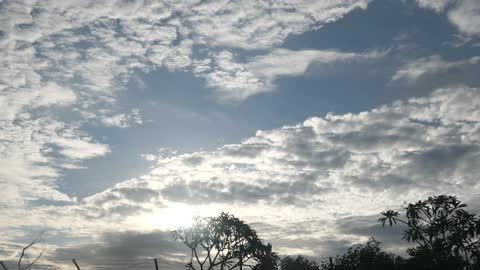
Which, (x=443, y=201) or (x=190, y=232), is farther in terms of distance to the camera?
(x=190, y=232)

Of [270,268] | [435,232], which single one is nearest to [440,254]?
[435,232]

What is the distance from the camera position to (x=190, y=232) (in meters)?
57.9

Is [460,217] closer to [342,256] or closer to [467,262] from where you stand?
[467,262]

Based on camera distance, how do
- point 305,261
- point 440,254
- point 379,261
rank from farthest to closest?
point 305,261 < point 379,261 < point 440,254

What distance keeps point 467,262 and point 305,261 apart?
43439mm

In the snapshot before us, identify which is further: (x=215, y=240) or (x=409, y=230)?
(x=215, y=240)

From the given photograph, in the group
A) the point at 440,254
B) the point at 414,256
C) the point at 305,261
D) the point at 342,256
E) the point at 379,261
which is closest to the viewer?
the point at 440,254

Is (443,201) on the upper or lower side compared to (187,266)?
upper

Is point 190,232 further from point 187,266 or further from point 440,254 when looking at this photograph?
point 440,254

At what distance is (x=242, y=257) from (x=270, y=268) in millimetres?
4023

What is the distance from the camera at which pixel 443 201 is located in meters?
38.0

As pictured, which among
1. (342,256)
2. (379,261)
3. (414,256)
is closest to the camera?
→ (414,256)

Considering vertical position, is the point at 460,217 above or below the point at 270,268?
above

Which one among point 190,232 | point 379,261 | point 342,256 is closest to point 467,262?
point 379,261
